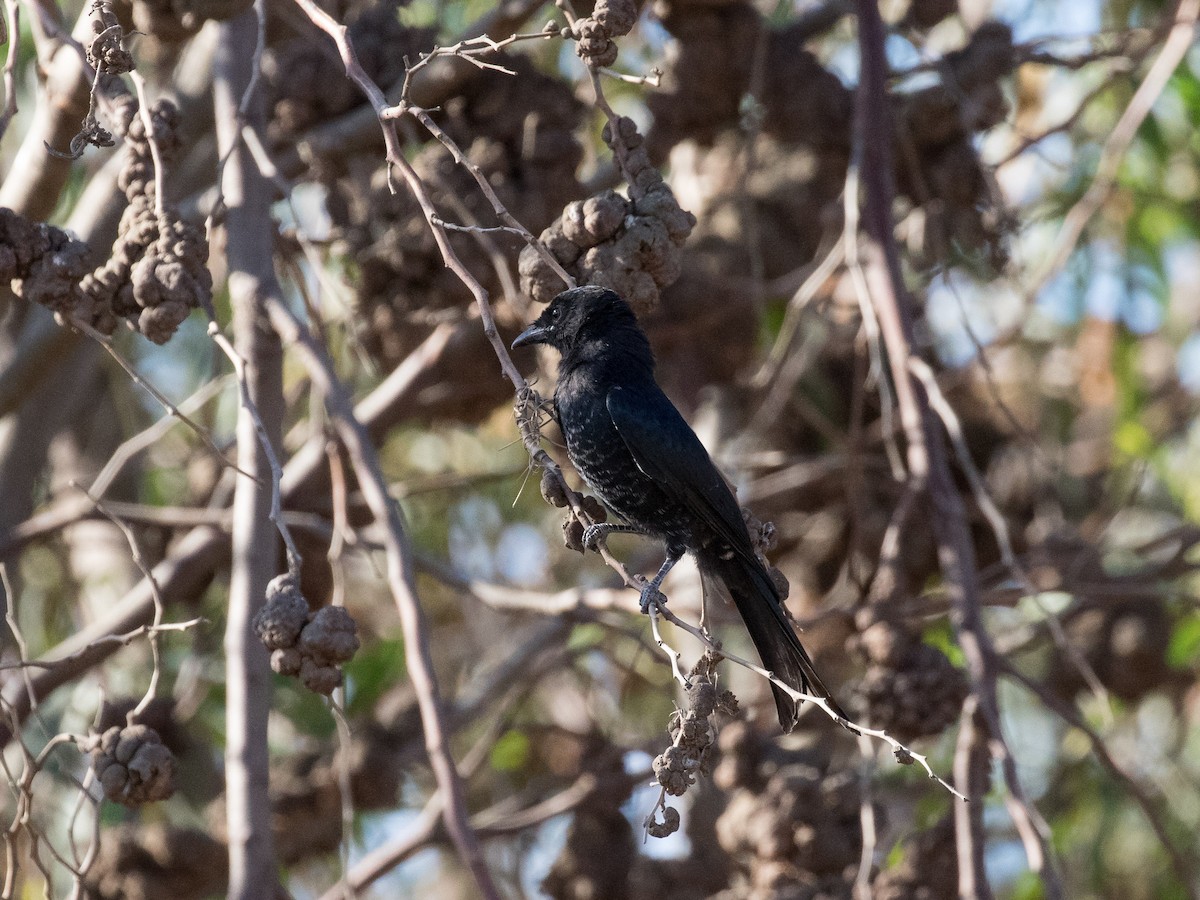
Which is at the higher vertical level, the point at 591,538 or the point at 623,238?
the point at 623,238

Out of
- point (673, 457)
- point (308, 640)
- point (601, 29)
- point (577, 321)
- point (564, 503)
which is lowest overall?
point (308, 640)

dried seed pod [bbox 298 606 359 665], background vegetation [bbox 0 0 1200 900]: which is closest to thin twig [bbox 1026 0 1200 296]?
background vegetation [bbox 0 0 1200 900]

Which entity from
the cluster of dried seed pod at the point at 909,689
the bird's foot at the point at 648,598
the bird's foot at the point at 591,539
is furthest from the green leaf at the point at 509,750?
the bird's foot at the point at 591,539

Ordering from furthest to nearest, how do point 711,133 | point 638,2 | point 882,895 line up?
point 711,133, point 638,2, point 882,895

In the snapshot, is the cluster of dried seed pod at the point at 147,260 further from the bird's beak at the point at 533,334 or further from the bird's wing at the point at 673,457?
the bird's wing at the point at 673,457

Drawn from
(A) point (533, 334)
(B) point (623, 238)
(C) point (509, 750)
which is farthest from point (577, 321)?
(C) point (509, 750)

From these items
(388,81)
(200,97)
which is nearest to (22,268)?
(388,81)

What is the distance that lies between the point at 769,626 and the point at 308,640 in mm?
1485

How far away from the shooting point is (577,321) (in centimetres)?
375

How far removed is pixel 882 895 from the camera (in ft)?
11.4

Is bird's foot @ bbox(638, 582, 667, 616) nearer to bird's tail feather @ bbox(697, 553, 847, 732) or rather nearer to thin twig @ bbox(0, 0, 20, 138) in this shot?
bird's tail feather @ bbox(697, 553, 847, 732)

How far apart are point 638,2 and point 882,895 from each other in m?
2.25

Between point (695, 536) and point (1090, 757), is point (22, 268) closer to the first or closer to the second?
point (695, 536)

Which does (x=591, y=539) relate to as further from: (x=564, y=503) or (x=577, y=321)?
(x=577, y=321)
